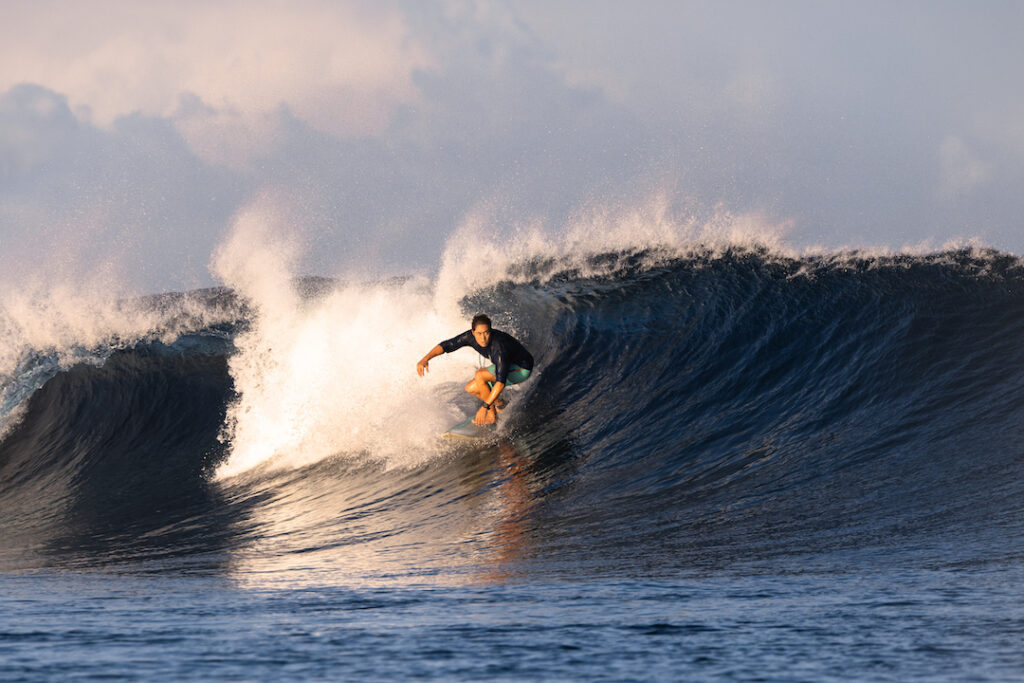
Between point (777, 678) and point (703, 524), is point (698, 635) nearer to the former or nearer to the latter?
point (777, 678)

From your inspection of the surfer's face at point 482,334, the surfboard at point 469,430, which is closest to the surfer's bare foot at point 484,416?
the surfboard at point 469,430

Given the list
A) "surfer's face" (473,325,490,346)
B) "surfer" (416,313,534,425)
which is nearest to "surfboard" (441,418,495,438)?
"surfer" (416,313,534,425)

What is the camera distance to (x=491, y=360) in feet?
29.1

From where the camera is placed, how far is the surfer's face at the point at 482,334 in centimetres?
855

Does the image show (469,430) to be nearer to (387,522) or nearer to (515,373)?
(515,373)

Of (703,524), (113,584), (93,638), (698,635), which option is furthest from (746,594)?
(113,584)

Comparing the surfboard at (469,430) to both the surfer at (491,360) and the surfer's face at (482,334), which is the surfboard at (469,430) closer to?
the surfer at (491,360)

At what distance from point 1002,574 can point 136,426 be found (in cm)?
1045

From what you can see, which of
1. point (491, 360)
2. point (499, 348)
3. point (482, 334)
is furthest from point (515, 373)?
point (482, 334)

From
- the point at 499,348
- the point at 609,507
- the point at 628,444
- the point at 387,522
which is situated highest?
the point at 499,348

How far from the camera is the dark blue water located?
3.29m

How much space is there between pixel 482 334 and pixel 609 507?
2.50 meters

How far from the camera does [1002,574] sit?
413 cm

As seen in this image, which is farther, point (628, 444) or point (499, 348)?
point (499, 348)
